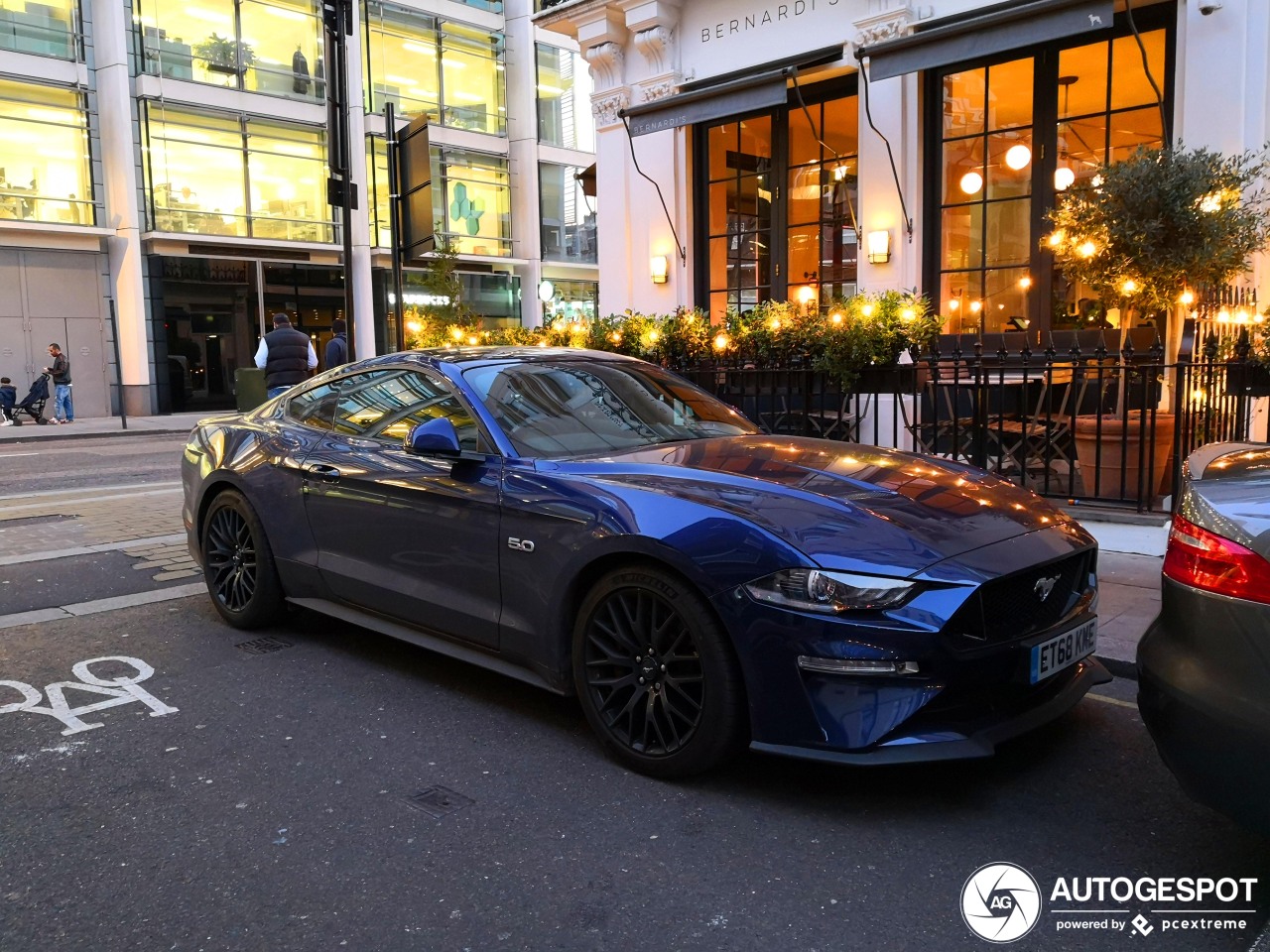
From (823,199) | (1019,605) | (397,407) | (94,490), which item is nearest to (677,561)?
(1019,605)

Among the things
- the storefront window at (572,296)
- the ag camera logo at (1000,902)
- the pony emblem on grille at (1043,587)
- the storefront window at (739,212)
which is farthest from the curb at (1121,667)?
the storefront window at (572,296)

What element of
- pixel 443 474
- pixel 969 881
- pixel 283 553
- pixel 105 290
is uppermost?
pixel 105 290

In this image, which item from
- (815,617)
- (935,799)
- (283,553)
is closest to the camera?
(815,617)

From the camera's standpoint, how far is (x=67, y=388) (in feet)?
81.9

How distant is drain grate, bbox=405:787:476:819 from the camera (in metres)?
3.38

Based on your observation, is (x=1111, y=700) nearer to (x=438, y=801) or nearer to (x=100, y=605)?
(x=438, y=801)

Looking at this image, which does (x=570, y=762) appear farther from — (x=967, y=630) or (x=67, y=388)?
(x=67, y=388)

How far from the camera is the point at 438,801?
345 cm

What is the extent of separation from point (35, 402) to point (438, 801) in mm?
25338

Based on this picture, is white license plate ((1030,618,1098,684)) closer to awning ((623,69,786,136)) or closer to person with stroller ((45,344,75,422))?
awning ((623,69,786,136))

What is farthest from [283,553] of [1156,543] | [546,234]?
[546,234]

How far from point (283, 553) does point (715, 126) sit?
12.1 metres

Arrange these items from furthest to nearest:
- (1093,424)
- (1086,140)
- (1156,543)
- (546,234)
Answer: (546,234) < (1086,140) < (1093,424) < (1156,543)

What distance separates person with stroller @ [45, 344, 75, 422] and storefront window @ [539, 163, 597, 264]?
639 inches
